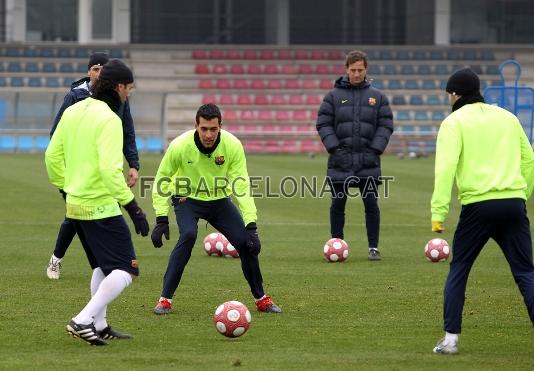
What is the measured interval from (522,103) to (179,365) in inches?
836

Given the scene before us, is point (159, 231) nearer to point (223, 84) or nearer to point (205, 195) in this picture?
point (205, 195)

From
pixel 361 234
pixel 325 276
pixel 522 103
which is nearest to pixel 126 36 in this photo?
pixel 522 103

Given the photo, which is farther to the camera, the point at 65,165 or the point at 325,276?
the point at 325,276

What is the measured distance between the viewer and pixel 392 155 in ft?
129

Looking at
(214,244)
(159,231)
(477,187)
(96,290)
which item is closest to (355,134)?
(214,244)

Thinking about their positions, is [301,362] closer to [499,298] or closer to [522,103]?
[499,298]

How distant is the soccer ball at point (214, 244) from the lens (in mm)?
14180

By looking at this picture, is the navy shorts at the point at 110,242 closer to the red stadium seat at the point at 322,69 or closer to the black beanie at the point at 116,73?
the black beanie at the point at 116,73

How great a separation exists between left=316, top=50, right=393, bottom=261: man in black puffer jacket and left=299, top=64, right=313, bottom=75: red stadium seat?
32532 mm

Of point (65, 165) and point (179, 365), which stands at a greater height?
point (65, 165)

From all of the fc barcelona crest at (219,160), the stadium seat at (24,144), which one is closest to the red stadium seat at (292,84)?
the stadium seat at (24,144)

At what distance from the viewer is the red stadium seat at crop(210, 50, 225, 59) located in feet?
154

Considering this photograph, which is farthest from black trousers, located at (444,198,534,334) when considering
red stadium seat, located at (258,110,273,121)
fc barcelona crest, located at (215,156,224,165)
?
red stadium seat, located at (258,110,273,121)

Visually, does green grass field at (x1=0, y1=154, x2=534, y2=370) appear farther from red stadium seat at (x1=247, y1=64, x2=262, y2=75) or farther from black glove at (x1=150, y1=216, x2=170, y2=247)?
red stadium seat at (x1=247, y1=64, x2=262, y2=75)
